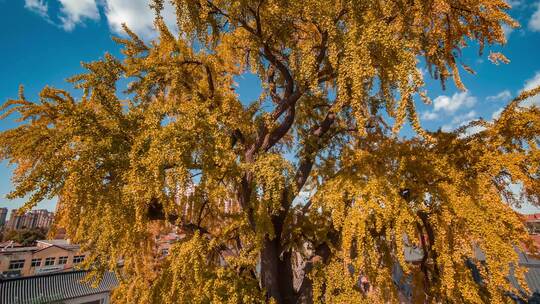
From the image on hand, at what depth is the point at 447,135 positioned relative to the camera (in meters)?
6.38

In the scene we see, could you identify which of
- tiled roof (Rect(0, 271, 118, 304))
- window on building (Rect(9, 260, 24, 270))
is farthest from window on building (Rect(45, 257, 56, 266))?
tiled roof (Rect(0, 271, 118, 304))

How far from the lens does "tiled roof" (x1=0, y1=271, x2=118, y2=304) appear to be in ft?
42.9

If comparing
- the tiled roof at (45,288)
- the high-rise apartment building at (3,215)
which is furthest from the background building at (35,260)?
the high-rise apartment building at (3,215)

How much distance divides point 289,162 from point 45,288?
50.5ft

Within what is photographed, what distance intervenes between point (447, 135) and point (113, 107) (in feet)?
22.5

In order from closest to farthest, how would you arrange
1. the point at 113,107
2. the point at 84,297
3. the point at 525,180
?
the point at 525,180
the point at 113,107
the point at 84,297

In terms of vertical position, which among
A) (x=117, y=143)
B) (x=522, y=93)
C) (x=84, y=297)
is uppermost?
(x=522, y=93)

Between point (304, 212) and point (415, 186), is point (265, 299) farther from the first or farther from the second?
point (415, 186)

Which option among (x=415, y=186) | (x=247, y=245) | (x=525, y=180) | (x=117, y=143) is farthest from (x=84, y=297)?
(x=525, y=180)

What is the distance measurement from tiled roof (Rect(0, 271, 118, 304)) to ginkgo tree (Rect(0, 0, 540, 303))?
911 cm

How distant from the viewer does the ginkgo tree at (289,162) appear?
4.96 meters

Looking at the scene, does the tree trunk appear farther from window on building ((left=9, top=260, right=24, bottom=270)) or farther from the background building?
window on building ((left=9, top=260, right=24, bottom=270))

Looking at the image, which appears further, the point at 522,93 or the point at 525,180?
the point at 522,93

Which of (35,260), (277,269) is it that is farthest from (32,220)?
(277,269)
